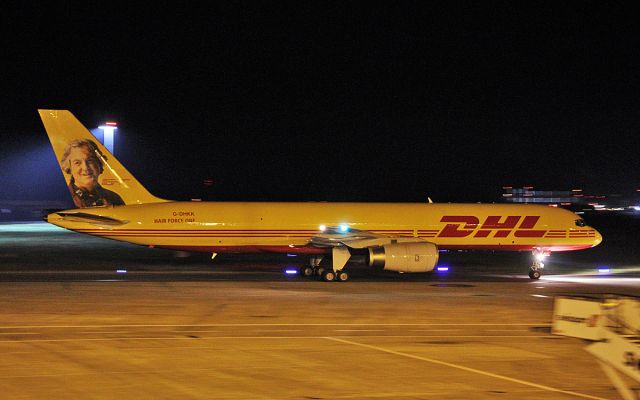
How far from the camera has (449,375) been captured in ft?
45.4

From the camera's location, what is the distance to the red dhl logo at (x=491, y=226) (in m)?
35.3

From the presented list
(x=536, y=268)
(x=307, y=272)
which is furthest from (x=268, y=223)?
(x=536, y=268)

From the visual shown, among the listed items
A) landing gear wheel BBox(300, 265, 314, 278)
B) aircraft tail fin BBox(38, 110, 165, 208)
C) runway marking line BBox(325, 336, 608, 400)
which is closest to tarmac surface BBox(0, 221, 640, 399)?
runway marking line BBox(325, 336, 608, 400)

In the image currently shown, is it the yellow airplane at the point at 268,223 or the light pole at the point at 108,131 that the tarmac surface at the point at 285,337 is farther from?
the light pole at the point at 108,131

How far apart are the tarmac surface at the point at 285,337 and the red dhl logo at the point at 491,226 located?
87.6 inches

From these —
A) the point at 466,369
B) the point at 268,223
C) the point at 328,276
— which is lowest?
the point at 466,369

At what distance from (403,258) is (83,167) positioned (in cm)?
1323

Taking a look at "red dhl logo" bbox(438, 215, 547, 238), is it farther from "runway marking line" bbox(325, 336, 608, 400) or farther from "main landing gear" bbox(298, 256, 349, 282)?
"runway marking line" bbox(325, 336, 608, 400)

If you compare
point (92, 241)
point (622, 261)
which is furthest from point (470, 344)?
point (92, 241)

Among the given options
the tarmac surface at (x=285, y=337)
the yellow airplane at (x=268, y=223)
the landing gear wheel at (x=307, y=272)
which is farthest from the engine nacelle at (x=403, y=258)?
the landing gear wheel at (x=307, y=272)

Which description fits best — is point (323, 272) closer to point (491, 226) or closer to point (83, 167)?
point (491, 226)

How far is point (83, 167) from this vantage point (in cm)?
3309

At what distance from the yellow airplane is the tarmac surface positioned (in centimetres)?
126

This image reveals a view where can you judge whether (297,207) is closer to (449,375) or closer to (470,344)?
(470,344)
